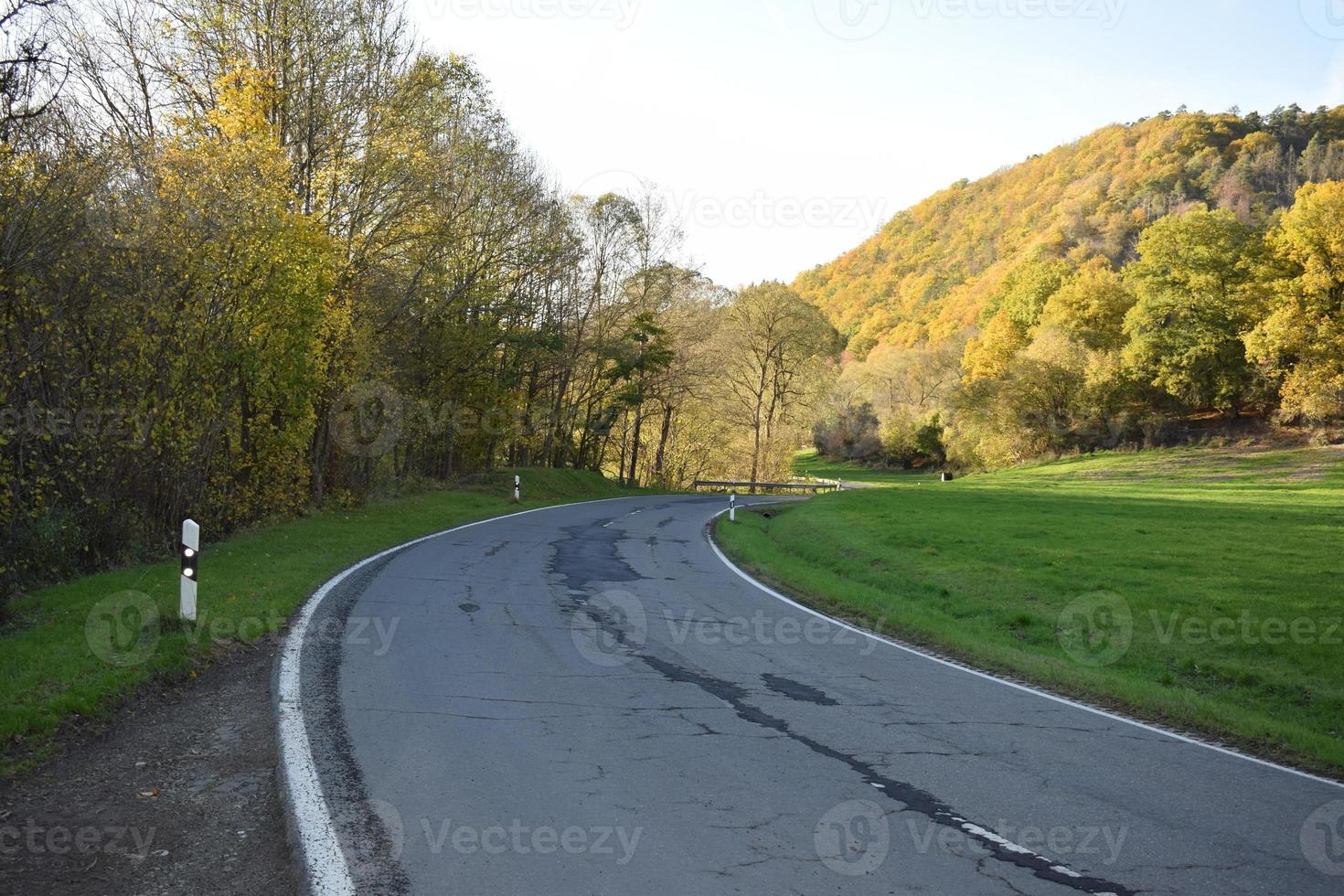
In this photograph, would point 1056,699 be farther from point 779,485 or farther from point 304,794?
point 779,485

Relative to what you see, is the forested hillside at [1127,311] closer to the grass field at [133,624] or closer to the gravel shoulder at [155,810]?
the grass field at [133,624]

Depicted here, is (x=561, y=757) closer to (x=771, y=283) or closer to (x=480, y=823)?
(x=480, y=823)

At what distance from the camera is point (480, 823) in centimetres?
461

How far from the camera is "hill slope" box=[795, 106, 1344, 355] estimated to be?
94.1m

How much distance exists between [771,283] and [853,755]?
54225 millimetres

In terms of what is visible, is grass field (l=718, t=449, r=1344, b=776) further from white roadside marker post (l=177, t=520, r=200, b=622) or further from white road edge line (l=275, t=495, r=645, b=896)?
white roadside marker post (l=177, t=520, r=200, b=622)

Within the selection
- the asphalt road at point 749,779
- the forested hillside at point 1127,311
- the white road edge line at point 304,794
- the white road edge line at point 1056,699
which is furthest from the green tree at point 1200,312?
the white road edge line at point 304,794

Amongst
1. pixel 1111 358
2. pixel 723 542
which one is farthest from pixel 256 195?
pixel 1111 358

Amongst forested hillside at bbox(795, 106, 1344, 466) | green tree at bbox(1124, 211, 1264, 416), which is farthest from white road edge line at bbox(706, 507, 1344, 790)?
green tree at bbox(1124, 211, 1264, 416)

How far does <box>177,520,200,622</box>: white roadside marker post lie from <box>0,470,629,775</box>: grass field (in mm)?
143

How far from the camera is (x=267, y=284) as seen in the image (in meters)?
15.6

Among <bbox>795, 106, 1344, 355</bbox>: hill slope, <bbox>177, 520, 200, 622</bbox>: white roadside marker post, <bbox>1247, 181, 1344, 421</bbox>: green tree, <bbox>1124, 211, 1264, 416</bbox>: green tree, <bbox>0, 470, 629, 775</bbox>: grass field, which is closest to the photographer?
<bbox>0, 470, 629, 775</bbox>: grass field

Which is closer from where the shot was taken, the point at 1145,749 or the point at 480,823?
the point at 480,823

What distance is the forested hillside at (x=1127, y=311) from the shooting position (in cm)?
4681
